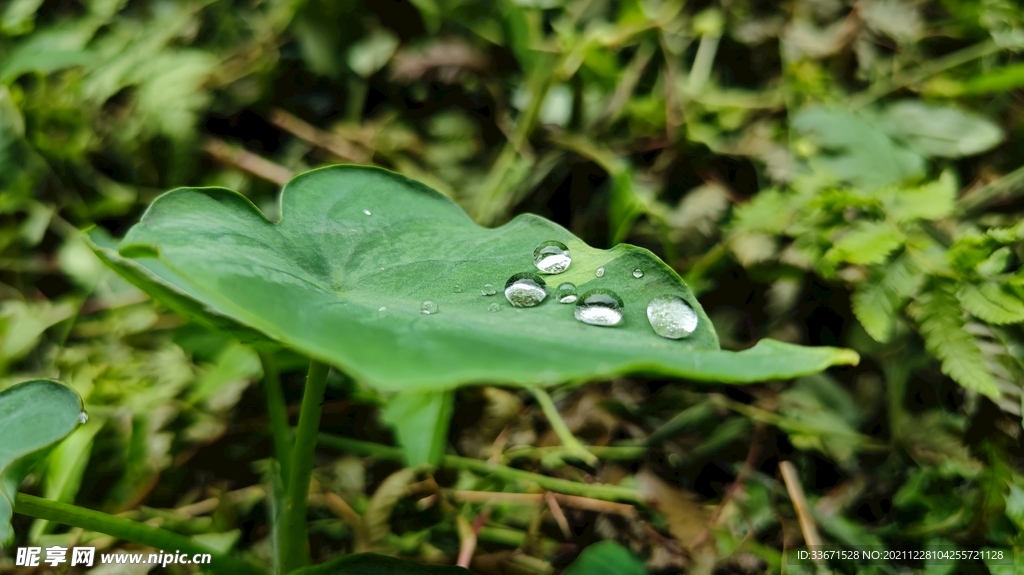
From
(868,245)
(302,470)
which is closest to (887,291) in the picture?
(868,245)

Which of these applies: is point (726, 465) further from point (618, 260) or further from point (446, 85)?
point (446, 85)

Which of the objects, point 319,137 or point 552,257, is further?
point 319,137

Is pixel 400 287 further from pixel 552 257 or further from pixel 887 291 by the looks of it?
pixel 887 291

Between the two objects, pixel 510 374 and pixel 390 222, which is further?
pixel 390 222

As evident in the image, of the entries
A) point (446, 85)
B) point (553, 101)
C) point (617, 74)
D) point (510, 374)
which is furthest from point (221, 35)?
point (510, 374)

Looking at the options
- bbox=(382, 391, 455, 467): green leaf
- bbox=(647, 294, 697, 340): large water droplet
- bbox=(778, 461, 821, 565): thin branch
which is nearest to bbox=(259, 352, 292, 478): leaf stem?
bbox=(382, 391, 455, 467): green leaf

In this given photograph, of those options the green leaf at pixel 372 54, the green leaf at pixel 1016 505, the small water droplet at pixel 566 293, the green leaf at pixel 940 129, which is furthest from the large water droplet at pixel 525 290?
the green leaf at pixel 372 54
